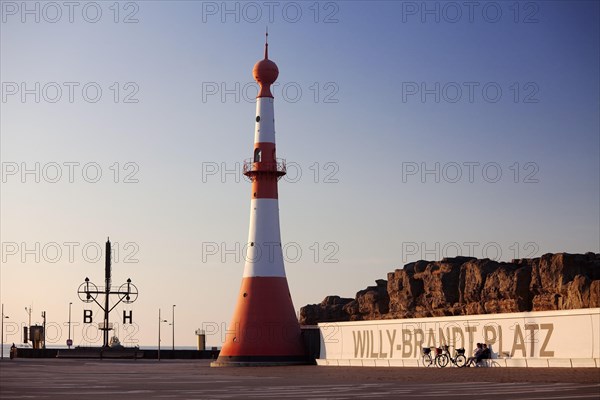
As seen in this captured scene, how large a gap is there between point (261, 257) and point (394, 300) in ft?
76.5

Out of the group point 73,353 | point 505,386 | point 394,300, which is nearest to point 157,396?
point 505,386

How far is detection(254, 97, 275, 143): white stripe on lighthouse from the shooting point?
53.0 m

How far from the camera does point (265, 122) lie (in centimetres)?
5297

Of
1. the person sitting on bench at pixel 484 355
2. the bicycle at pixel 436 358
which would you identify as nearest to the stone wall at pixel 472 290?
the person sitting on bench at pixel 484 355

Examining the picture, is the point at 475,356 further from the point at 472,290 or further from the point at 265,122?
the point at 472,290

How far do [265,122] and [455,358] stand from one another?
1889 cm

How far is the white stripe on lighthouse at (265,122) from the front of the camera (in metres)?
53.0

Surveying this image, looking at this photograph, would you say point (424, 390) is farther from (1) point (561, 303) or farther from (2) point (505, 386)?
(1) point (561, 303)

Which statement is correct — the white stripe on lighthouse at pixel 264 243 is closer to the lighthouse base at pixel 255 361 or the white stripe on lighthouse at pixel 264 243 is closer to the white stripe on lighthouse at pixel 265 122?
the white stripe on lighthouse at pixel 265 122

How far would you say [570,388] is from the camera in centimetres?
2095

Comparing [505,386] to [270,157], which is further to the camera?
[270,157]

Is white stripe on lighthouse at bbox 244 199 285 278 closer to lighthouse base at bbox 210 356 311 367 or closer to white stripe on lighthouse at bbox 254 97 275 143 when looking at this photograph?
white stripe on lighthouse at bbox 254 97 275 143

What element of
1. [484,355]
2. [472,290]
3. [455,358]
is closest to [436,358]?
[455,358]

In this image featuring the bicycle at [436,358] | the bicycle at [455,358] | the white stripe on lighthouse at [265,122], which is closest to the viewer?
the bicycle at [455,358]
